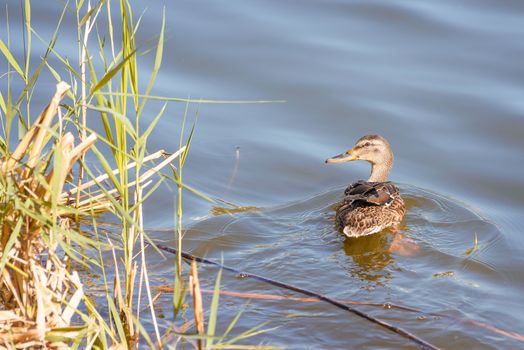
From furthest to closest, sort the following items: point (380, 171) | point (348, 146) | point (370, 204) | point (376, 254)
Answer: point (348, 146) < point (380, 171) < point (370, 204) < point (376, 254)

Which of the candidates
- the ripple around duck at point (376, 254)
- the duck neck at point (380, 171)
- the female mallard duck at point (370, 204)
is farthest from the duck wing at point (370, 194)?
the duck neck at point (380, 171)

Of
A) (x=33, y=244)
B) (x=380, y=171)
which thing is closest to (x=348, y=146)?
(x=380, y=171)

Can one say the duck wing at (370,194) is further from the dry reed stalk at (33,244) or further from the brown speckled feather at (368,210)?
the dry reed stalk at (33,244)

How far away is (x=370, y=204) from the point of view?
24.8 feet

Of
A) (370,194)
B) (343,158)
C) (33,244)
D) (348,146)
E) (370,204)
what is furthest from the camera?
(348,146)

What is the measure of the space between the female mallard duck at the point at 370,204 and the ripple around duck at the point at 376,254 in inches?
4.7

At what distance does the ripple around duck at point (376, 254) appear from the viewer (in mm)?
5871

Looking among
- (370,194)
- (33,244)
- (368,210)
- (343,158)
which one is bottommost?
(368,210)

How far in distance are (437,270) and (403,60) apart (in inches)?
142

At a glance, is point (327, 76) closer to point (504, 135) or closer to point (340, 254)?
point (504, 135)

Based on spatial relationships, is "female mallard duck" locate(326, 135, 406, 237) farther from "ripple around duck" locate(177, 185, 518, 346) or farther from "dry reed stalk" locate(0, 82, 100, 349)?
"dry reed stalk" locate(0, 82, 100, 349)

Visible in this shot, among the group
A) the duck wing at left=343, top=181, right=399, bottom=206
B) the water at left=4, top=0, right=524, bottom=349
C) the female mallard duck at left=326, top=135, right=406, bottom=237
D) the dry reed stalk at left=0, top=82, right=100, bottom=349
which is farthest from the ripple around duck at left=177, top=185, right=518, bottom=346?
the dry reed stalk at left=0, top=82, right=100, bottom=349

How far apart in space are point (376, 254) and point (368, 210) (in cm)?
55

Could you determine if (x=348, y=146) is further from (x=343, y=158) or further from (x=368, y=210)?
(x=368, y=210)
